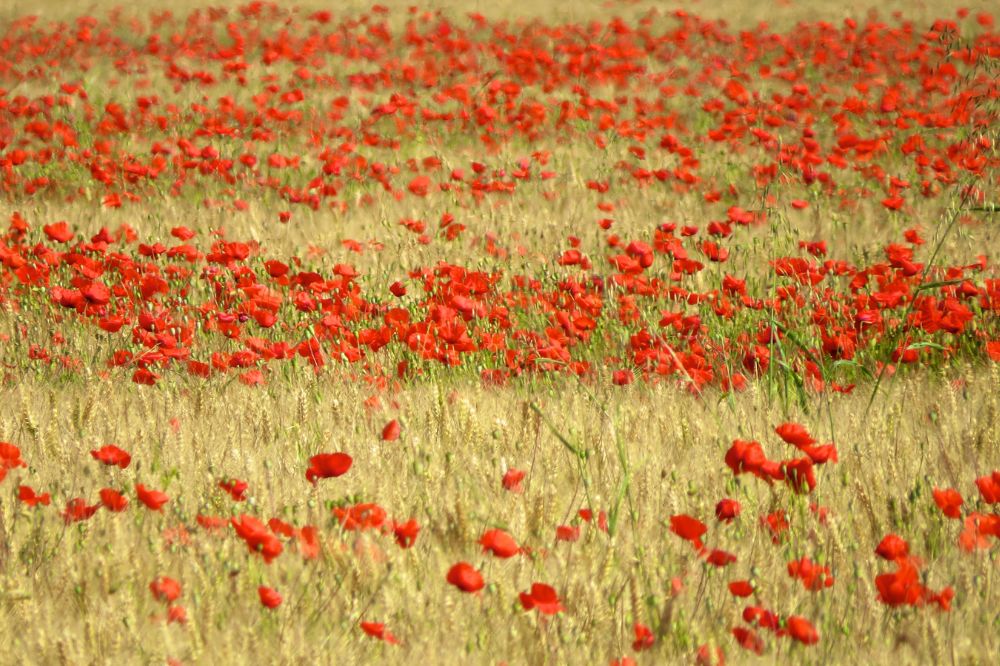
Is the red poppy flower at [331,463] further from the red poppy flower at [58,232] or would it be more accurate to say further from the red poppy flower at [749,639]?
the red poppy flower at [58,232]

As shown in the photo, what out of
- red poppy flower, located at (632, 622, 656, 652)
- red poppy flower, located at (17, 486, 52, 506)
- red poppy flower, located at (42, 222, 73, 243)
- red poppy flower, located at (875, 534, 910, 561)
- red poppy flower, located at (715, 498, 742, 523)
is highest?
red poppy flower, located at (42, 222, 73, 243)

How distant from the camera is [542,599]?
1.73 meters

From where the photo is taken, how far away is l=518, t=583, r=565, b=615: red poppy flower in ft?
5.60

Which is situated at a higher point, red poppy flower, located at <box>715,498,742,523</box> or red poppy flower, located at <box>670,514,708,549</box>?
red poppy flower, located at <box>670,514,708,549</box>

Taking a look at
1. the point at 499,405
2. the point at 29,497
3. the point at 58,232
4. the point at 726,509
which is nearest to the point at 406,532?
the point at 726,509

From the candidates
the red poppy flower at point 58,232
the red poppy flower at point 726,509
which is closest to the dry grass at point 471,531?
the red poppy flower at point 726,509

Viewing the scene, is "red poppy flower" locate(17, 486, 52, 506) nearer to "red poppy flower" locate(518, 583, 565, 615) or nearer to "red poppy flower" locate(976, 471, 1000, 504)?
"red poppy flower" locate(518, 583, 565, 615)

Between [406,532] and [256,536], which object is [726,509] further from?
[256,536]

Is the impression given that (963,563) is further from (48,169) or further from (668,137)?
(48,169)

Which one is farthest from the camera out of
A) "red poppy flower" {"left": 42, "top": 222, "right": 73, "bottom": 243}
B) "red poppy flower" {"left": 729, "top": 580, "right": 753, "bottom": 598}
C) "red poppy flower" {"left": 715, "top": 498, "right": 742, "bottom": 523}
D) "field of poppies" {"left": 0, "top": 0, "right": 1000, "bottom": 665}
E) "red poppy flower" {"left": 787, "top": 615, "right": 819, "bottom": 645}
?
"red poppy flower" {"left": 42, "top": 222, "right": 73, "bottom": 243}

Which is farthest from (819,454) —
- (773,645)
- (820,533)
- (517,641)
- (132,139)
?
(132,139)

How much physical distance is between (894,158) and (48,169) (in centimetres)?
508

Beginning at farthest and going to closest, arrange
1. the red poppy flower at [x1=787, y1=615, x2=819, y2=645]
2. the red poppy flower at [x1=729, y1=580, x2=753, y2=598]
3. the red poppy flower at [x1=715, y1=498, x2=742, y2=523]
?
the red poppy flower at [x1=715, y1=498, x2=742, y2=523] < the red poppy flower at [x1=729, y1=580, x2=753, y2=598] < the red poppy flower at [x1=787, y1=615, x2=819, y2=645]

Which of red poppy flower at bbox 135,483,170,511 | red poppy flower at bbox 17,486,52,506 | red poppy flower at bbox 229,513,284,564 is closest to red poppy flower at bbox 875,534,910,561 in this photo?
red poppy flower at bbox 229,513,284,564
